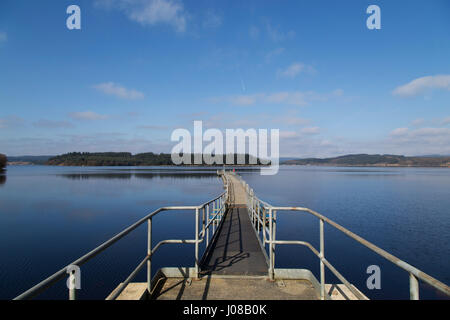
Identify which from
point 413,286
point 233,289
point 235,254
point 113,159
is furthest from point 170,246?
point 113,159

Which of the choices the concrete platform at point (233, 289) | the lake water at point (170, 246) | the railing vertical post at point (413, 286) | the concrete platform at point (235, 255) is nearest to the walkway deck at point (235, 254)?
the concrete platform at point (235, 255)

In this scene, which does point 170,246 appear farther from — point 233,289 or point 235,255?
point 233,289

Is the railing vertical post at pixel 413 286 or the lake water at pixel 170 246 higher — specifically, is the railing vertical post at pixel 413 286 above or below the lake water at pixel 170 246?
above

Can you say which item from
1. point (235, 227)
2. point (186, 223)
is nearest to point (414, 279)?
point (235, 227)

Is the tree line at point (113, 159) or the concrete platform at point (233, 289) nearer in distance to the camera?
the concrete platform at point (233, 289)

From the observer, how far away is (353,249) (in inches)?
487

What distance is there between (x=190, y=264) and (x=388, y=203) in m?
23.1

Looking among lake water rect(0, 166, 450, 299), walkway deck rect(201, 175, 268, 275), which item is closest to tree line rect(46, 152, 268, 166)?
lake water rect(0, 166, 450, 299)

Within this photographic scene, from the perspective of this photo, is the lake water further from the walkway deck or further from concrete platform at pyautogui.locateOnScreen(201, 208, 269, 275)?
concrete platform at pyautogui.locateOnScreen(201, 208, 269, 275)

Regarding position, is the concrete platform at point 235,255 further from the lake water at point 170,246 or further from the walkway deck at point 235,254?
the lake water at point 170,246

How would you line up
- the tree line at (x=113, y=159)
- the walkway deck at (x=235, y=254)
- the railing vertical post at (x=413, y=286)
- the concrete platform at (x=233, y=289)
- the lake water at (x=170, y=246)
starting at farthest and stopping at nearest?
1. the tree line at (x=113, y=159)
2. the lake water at (x=170, y=246)
3. the walkway deck at (x=235, y=254)
4. the concrete platform at (x=233, y=289)
5. the railing vertical post at (x=413, y=286)

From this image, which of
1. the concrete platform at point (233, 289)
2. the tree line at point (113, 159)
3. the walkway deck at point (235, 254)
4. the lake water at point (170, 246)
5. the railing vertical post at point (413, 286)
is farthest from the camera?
the tree line at point (113, 159)

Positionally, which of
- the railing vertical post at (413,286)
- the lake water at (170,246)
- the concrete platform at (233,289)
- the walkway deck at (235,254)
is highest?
the railing vertical post at (413,286)
